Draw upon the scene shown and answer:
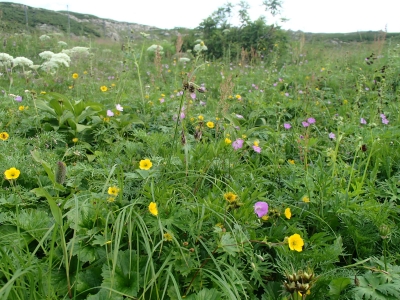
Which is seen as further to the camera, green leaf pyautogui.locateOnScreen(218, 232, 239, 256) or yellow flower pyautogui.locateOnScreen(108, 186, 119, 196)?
yellow flower pyautogui.locateOnScreen(108, 186, 119, 196)

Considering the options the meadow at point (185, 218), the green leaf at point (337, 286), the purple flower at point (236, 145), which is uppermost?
the purple flower at point (236, 145)

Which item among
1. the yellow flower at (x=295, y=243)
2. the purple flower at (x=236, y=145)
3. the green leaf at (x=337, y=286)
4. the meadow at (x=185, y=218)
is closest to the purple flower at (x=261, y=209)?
the meadow at (x=185, y=218)

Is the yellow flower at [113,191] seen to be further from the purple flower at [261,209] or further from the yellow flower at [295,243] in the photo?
the yellow flower at [295,243]

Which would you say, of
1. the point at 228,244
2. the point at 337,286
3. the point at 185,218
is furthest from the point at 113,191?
the point at 337,286

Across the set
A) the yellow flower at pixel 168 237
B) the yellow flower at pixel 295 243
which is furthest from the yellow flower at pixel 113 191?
the yellow flower at pixel 295 243

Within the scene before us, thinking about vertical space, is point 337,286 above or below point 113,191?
below

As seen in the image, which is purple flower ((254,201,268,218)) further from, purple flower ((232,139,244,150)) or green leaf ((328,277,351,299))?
purple flower ((232,139,244,150))

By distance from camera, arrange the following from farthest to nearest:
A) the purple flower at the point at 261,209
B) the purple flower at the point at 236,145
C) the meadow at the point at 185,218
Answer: the purple flower at the point at 236,145 → the purple flower at the point at 261,209 → the meadow at the point at 185,218

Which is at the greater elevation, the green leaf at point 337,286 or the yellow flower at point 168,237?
the yellow flower at point 168,237

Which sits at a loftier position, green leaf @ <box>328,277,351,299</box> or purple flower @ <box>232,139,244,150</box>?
purple flower @ <box>232,139,244,150</box>

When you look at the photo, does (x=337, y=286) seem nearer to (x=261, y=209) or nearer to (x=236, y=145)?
(x=261, y=209)

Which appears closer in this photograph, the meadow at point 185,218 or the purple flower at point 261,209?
the meadow at point 185,218

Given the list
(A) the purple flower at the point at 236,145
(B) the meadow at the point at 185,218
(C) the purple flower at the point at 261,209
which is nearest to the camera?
(B) the meadow at the point at 185,218

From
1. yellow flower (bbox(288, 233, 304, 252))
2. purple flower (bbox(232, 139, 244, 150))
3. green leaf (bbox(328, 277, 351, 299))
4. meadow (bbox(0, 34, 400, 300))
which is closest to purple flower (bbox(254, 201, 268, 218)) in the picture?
meadow (bbox(0, 34, 400, 300))
